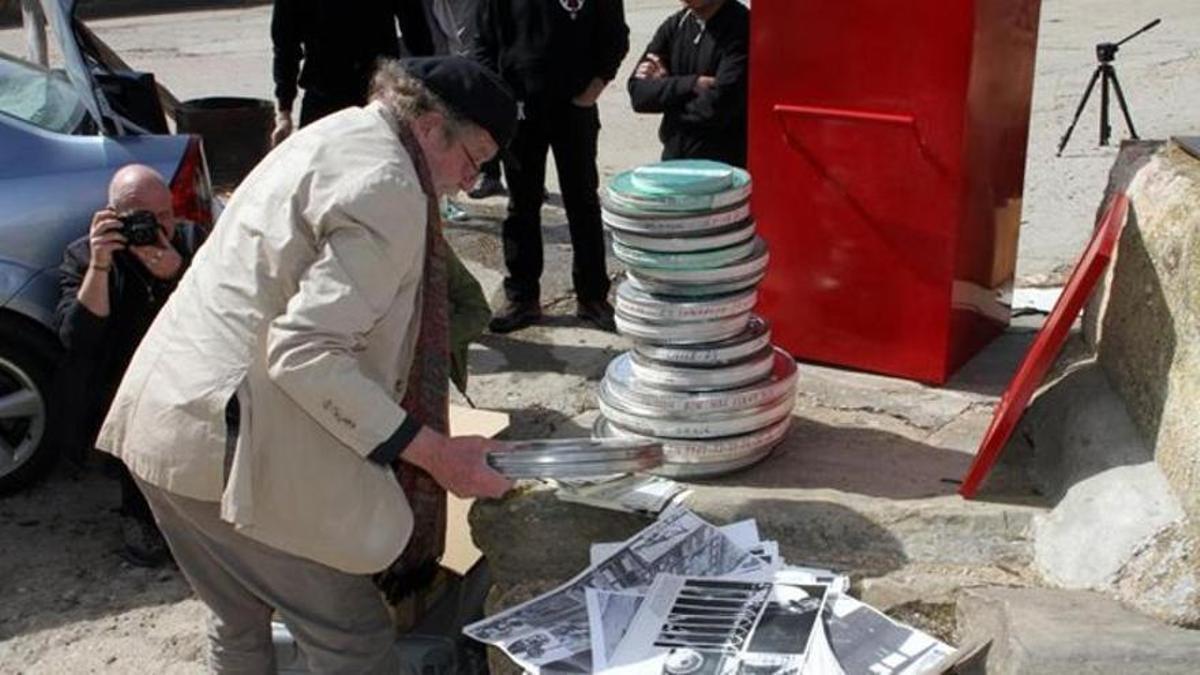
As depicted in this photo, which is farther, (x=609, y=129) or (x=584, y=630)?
(x=609, y=129)

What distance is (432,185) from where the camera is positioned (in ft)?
8.12

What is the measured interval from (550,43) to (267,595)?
8.60ft

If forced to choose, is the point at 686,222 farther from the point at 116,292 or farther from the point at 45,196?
the point at 45,196

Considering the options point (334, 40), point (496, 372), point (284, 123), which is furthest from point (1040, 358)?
point (284, 123)

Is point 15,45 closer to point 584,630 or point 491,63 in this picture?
point 491,63

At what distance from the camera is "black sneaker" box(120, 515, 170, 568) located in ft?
12.7

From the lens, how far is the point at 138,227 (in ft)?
11.7

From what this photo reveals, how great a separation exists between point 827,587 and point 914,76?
1.42 m

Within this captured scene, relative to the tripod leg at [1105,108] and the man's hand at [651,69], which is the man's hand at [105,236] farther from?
the tripod leg at [1105,108]

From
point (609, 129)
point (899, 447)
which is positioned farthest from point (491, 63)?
point (609, 129)

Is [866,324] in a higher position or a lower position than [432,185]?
lower

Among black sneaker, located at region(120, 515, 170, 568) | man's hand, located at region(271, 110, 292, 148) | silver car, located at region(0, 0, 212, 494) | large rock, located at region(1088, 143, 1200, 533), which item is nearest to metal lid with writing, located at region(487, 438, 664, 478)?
large rock, located at region(1088, 143, 1200, 533)

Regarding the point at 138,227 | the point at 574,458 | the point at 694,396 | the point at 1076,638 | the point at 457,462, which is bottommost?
the point at 1076,638

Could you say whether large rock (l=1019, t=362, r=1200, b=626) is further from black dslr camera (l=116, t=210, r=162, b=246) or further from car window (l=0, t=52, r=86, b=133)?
car window (l=0, t=52, r=86, b=133)
